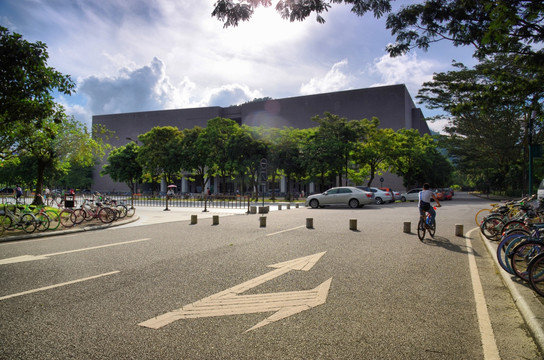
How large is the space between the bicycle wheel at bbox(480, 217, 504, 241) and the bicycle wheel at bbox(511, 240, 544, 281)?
13.8 ft

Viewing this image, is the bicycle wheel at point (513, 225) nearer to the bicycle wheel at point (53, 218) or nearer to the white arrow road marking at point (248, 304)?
the white arrow road marking at point (248, 304)

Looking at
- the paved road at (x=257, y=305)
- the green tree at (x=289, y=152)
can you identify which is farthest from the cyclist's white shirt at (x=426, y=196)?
the green tree at (x=289, y=152)

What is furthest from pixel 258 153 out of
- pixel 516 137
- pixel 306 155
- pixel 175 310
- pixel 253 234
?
pixel 175 310

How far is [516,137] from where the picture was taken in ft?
114

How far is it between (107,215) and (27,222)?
12.3ft

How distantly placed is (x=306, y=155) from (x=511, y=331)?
36.9 meters

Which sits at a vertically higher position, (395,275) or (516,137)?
(516,137)

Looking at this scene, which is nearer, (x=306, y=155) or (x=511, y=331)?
(x=511, y=331)

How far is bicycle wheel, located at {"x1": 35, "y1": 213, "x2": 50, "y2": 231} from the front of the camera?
39.7 ft

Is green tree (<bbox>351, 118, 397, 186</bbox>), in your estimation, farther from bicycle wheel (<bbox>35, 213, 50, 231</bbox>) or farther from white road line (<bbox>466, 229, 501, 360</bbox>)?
white road line (<bbox>466, 229, 501, 360</bbox>)

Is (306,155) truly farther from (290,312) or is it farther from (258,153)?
(290,312)

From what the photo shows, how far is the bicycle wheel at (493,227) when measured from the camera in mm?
9448

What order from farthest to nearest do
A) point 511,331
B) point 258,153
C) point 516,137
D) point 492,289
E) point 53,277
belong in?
point 258,153 < point 516,137 < point 53,277 < point 492,289 < point 511,331

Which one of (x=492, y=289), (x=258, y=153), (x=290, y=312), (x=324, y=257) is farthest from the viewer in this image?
(x=258, y=153)
